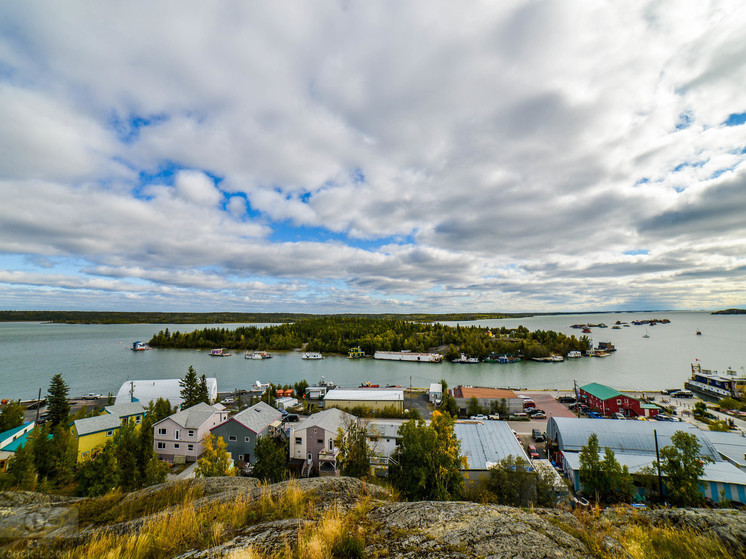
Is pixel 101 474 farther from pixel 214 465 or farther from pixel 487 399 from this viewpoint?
pixel 487 399

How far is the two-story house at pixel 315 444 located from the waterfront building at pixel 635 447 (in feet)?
37.0

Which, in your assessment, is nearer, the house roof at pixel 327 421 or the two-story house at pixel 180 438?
the house roof at pixel 327 421

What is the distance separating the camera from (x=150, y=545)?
2.76 m

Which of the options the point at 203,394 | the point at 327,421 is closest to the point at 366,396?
the point at 327,421

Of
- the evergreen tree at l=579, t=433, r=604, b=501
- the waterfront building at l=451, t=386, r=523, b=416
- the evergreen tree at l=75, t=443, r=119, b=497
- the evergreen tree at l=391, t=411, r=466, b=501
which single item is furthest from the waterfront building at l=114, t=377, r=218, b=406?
the evergreen tree at l=579, t=433, r=604, b=501

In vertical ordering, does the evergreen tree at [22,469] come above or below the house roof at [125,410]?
above

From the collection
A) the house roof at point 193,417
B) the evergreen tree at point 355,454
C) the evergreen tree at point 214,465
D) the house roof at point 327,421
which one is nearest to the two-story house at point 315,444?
the house roof at point 327,421

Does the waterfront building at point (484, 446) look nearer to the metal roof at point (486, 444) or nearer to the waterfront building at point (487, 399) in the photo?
the metal roof at point (486, 444)

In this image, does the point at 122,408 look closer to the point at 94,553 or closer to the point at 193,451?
the point at 193,451

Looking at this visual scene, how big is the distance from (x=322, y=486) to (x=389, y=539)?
171 cm

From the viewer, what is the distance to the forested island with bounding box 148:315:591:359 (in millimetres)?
62812

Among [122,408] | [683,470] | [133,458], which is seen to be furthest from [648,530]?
[122,408]

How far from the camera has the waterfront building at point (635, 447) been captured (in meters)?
12.6

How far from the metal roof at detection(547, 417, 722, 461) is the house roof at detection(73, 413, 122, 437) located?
25.5 meters
